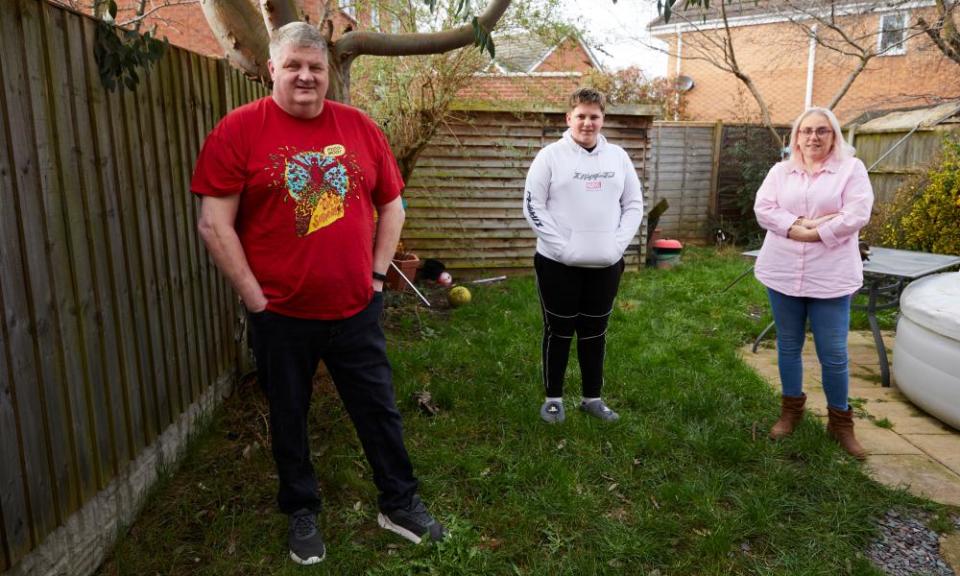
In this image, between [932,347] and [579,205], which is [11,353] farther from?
[932,347]

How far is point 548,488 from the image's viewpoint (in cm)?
294

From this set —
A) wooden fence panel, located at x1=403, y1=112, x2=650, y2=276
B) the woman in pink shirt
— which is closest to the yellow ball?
wooden fence panel, located at x1=403, y1=112, x2=650, y2=276

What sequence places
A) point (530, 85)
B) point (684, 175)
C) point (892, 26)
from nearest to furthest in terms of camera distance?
1. point (530, 85)
2. point (684, 175)
3. point (892, 26)

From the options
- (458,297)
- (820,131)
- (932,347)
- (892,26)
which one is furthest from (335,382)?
(892,26)

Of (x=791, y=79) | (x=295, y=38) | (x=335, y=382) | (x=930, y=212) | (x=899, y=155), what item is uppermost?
(x=791, y=79)

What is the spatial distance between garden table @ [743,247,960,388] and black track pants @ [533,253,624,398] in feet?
5.88

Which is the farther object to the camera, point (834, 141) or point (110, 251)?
point (834, 141)

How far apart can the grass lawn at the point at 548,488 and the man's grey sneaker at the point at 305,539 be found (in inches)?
1.8

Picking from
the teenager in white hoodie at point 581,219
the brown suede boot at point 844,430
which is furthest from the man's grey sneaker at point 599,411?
the brown suede boot at point 844,430

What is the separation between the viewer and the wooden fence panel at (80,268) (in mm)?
1846

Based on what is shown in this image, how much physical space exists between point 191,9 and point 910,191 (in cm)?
1189

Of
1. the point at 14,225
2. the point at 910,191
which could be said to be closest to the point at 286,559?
the point at 14,225

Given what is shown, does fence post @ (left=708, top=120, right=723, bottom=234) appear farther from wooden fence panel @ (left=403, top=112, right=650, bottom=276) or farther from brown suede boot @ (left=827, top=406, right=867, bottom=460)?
brown suede boot @ (left=827, top=406, right=867, bottom=460)

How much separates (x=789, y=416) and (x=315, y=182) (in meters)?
2.75
